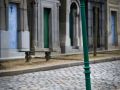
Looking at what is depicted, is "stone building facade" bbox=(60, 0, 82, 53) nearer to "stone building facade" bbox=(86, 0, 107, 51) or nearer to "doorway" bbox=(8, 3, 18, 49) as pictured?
"stone building facade" bbox=(86, 0, 107, 51)

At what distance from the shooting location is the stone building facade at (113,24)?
3070 cm

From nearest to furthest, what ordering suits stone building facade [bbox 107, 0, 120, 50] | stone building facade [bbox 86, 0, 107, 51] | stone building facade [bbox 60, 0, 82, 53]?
stone building facade [bbox 60, 0, 82, 53] < stone building facade [bbox 86, 0, 107, 51] < stone building facade [bbox 107, 0, 120, 50]

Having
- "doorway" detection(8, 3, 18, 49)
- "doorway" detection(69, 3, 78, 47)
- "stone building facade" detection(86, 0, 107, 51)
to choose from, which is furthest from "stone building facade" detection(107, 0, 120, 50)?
"doorway" detection(8, 3, 18, 49)

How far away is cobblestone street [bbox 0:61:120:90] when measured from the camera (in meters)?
10.9

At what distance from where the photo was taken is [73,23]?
2602 centimetres

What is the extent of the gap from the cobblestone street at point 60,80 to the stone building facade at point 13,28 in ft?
17.6

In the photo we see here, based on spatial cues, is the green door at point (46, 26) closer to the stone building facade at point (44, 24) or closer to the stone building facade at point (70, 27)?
the stone building facade at point (44, 24)

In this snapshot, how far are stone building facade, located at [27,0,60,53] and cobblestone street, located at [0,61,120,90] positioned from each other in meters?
7.27

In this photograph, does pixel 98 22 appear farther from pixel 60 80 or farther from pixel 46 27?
pixel 60 80

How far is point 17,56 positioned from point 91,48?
8.73m

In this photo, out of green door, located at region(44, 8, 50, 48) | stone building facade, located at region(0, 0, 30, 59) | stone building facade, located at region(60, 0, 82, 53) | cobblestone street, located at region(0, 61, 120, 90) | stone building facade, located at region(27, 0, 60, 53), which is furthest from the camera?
stone building facade, located at region(60, 0, 82, 53)

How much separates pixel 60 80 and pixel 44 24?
11319mm

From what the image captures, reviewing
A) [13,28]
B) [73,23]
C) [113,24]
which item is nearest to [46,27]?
[73,23]

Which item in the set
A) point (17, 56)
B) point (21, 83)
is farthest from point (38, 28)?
point (21, 83)
